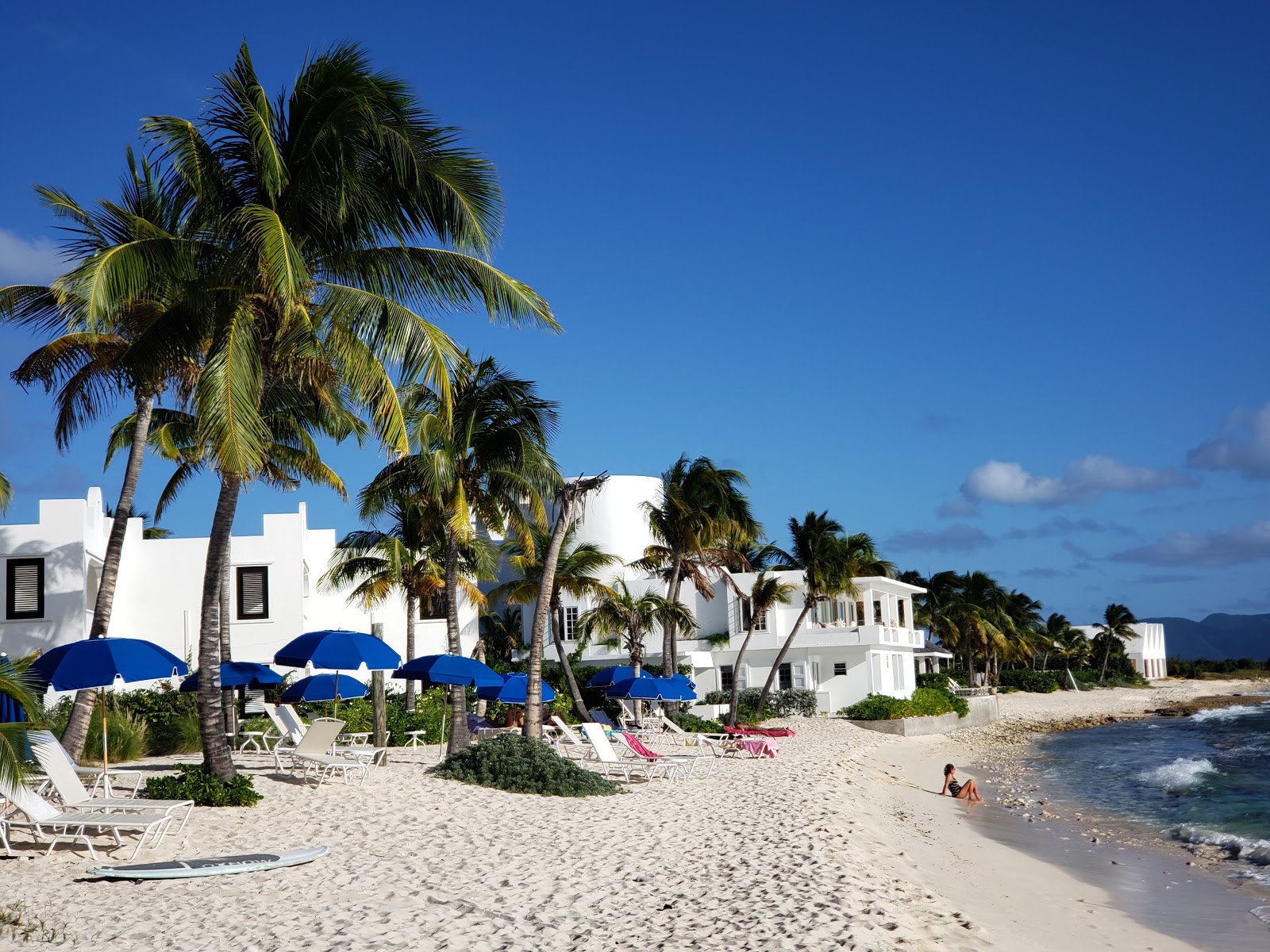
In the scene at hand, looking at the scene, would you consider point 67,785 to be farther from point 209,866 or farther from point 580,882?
point 580,882

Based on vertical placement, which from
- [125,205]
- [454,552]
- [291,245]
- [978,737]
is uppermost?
[125,205]

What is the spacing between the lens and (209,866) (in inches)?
366

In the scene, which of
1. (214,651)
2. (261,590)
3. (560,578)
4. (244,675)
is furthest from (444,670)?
(261,590)

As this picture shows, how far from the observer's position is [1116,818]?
64.3 feet

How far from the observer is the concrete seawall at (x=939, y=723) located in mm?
35531

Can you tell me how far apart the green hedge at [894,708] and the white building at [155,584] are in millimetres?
17074

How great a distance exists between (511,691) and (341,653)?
606 cm

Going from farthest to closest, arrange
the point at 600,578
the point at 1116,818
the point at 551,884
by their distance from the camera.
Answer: the point at 600,578, the point at 1116,818, the point at 551,884

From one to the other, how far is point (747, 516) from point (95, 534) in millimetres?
18166

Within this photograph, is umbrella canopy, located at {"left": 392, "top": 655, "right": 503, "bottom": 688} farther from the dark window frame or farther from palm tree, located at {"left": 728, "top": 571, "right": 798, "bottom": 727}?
palm tree, located at {"left": 728, "top": 571, "right": 798, "bottom": 727}

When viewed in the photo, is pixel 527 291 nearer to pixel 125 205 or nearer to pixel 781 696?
pixel 125 205

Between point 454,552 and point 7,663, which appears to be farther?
point 454,552

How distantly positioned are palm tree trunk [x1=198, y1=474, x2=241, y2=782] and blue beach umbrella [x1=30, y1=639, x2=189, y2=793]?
2.81ft

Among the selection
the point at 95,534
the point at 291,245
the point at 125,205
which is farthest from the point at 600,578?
the point at 291,245
